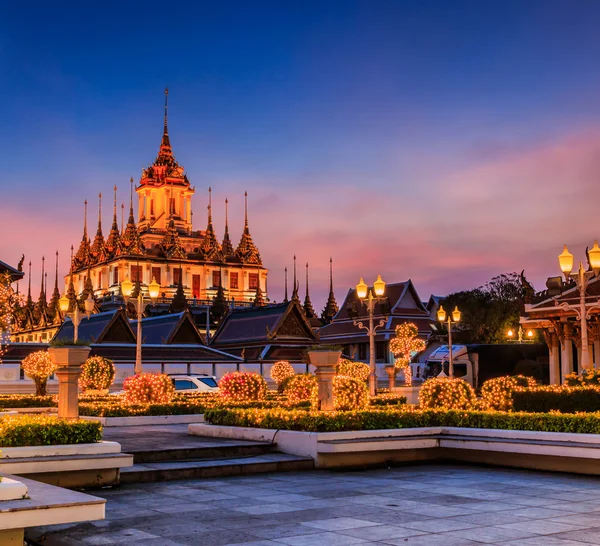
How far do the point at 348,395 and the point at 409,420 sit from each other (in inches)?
93.4

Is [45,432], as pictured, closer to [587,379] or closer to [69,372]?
[69,372]

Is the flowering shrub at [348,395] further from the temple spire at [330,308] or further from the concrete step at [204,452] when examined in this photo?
the temple spire at [330,308]

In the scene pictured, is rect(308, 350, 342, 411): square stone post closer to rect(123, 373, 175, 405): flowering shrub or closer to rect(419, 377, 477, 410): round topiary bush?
rect(419, 377, 477, 410): round topiary bush

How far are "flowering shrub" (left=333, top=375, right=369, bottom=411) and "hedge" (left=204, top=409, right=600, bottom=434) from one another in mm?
1786

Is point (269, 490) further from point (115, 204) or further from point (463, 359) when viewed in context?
point (115, 204)

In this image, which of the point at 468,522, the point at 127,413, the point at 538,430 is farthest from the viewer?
the point at 127,413

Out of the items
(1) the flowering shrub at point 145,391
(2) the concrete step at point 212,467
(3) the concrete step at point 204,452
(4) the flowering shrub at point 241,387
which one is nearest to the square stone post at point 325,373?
(3) the concrete step at point 204,452

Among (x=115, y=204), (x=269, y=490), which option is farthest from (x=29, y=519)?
(x=115, y=204)

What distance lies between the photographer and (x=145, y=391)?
2431cm

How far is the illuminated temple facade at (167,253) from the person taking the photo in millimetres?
108812

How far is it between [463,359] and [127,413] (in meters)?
32.1

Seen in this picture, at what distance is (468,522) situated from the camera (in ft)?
30.5

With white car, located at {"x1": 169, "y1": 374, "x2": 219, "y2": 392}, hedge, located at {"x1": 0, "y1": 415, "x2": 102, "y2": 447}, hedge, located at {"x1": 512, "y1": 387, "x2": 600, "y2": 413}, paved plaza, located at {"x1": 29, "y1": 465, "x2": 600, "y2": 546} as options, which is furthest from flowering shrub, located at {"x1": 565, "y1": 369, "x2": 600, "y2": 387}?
white car, located at {"x1": 169, "y1": 374, "x2": 219, "y2": 392}

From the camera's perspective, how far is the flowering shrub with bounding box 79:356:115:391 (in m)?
30.7
